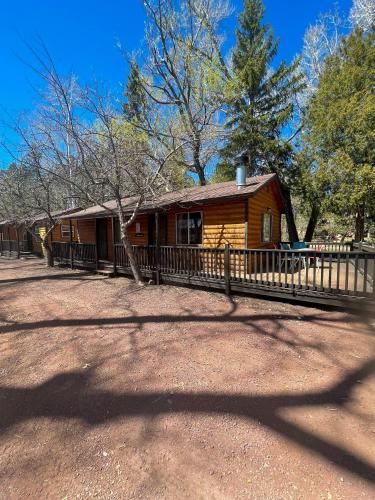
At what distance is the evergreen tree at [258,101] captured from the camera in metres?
A: 16.7

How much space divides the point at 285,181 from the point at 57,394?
54.8 feet

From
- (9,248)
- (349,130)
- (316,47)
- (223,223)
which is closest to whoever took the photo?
(223,223)

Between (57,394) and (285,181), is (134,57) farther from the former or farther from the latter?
(57,394)

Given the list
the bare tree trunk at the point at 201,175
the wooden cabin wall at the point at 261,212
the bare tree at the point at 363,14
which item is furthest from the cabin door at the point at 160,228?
the bare tree at the point at 363,14

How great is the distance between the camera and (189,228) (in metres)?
10.3

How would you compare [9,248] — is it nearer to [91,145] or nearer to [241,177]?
[91,145]

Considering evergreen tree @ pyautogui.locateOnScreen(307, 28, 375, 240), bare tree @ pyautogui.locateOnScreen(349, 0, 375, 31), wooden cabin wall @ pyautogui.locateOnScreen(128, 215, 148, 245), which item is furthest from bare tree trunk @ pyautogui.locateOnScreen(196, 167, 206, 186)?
bare tree @ pyautogui.locateOnScreen(349, 0, 375, 31)

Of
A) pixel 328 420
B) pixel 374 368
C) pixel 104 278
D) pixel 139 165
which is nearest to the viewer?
pixel 328 420

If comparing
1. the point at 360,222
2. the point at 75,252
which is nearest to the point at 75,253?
the point at 75,252

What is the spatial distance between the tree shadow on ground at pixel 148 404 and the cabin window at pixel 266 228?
7826mm

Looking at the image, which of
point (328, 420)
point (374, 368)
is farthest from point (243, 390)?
point (374, 368)

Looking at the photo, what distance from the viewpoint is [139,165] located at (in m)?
9.33

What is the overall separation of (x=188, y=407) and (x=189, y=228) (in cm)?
795

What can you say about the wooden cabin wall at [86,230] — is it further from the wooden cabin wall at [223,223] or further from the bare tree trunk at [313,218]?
the bare tree trunk at [313,218]
